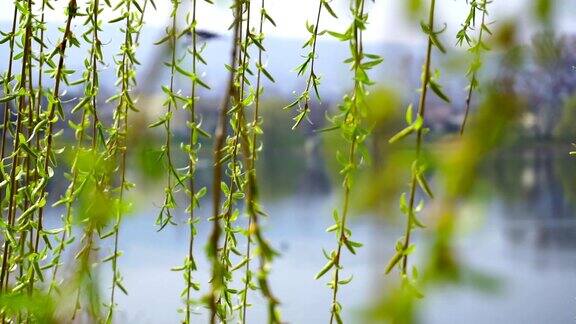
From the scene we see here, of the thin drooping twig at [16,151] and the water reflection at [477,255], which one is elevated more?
the thin drooping twig at [16,151]

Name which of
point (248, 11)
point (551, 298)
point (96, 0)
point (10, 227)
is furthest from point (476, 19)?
point (551, 298)

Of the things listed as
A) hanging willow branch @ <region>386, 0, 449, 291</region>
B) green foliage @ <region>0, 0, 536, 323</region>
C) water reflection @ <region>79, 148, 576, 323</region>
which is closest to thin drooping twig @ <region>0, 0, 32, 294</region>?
green foliage @ <region>0, 0, 536, 323</region>

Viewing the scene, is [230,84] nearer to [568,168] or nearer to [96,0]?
[96,0]

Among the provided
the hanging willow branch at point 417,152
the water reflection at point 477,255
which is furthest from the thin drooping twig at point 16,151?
the water reflection at point 477,255

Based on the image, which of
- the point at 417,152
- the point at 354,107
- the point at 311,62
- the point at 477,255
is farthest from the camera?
the point at 477,255

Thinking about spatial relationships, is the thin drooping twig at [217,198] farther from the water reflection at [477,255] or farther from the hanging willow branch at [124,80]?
the water reflection at [477,255]

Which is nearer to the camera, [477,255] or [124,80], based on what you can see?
[124,80]

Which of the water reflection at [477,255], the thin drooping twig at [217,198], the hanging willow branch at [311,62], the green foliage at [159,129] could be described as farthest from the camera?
the water reflection at [477,255]

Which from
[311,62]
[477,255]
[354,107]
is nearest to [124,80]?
[311,62]

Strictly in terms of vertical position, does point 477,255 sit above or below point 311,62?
below

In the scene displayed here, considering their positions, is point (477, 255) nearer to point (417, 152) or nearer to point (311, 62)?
point (311, 62)

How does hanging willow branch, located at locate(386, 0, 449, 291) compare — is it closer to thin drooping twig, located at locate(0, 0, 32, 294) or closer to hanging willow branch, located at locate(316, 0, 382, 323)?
hanging willow branch, located at locate(316, 0, 382, 323)

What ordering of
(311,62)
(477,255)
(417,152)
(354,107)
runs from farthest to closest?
(477,255) < (311,62) < (354,107) < (417,152)

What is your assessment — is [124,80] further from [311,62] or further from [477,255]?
[477,255]
